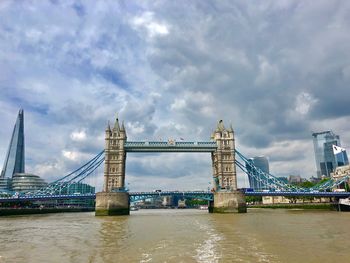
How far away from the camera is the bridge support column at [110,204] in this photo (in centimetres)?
5209

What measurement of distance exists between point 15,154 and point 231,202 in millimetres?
116628

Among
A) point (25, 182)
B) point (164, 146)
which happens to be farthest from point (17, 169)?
point (164, 146)

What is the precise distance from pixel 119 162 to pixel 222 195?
69.7 ft

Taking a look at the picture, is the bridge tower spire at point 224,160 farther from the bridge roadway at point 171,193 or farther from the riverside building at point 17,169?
the riverside building at point 17,169

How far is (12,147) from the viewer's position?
14062 cm

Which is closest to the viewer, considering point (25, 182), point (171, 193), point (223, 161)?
point (223, 161)

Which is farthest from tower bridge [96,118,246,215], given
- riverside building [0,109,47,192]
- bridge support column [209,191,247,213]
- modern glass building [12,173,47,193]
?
riverside building [0,109,47,192]

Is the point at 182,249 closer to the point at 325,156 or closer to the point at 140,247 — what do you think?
the point at 140,247

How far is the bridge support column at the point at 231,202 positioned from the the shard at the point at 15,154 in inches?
4406

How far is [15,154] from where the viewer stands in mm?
139625

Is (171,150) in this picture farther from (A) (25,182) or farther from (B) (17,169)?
(B) (17,169)

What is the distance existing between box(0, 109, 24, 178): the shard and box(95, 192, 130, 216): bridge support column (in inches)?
3985

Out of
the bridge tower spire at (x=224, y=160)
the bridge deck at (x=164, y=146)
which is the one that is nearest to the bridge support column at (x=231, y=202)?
the bridge tower spire at (x=224, y=160)

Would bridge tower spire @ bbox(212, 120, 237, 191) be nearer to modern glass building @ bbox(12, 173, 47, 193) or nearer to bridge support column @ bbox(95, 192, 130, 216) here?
bridge support column @ bbox(95, 192, 130, 216)
